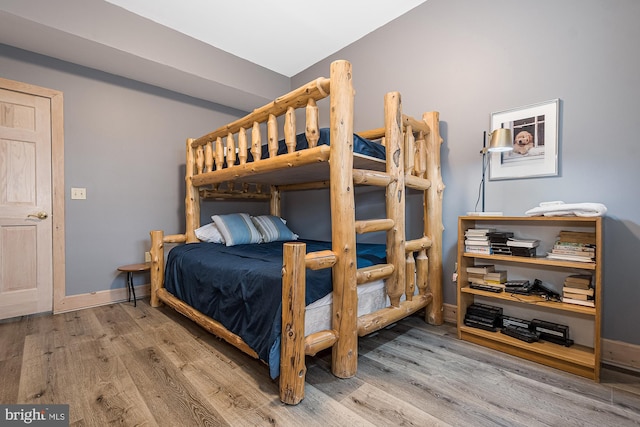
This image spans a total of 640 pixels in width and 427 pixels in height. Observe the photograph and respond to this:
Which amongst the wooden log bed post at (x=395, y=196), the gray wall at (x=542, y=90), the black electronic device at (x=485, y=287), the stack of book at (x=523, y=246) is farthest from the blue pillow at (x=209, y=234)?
the stack of book at (x=523, y=246)

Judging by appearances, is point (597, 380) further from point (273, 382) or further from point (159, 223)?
point (159, 223)

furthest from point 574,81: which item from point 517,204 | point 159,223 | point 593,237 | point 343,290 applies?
point 159,223

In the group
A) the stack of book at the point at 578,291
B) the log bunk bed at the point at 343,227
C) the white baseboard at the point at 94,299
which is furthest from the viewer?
the white baseboard at the point at 94,299

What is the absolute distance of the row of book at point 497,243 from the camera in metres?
1.88

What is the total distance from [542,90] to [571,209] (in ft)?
2.96

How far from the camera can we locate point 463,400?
142 cm

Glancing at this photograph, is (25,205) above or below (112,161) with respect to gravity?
below

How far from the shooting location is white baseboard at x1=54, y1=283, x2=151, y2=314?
2.72m

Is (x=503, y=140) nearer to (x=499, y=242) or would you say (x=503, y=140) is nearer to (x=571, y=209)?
(x=571, y=209)

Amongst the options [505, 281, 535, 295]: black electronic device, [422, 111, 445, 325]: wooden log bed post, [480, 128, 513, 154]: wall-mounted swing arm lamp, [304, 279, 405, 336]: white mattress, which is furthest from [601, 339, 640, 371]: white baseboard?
[480, 128, 513, 154]: wall-mounted swing arm lamp

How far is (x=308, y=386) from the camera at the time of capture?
5.10ft

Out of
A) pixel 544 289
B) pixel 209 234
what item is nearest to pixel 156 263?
pixel 209 234

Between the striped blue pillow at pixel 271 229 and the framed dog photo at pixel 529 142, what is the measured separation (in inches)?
83.1

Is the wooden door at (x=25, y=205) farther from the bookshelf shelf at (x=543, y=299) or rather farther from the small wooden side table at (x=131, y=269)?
the bookshelf shelf at (x=543, y=299)
